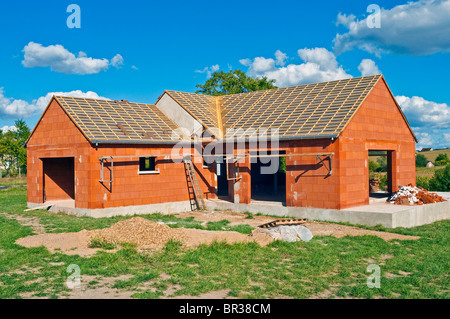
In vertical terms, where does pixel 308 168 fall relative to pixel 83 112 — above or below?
below

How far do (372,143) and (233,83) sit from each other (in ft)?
99.7

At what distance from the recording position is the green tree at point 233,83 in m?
47.6

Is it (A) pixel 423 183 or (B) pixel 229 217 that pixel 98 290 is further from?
(A) pixel 423 183

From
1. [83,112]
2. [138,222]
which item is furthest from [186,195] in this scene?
[138,222]

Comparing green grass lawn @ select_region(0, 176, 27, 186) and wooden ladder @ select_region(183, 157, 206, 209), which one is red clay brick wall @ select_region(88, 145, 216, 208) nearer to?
wooden ladder @ select_region(183, 157, 206, 209)

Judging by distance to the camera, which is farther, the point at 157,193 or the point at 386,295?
the point at 157,193

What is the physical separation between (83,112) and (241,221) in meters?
10.4

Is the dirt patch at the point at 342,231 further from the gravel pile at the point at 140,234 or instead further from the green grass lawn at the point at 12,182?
the green grass lawn at the point at 12,182

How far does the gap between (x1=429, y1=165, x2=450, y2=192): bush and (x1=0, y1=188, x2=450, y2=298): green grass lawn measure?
1899cm

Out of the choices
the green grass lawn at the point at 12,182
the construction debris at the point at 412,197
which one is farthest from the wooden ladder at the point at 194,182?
the green grass lawn at the point at 12,182

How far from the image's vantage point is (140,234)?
12.7 metres

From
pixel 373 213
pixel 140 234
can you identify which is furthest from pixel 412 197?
pixel 140 234

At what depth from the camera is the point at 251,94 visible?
26922 millimetres
